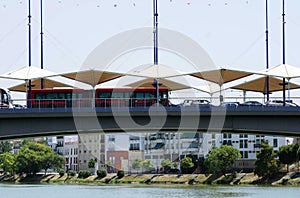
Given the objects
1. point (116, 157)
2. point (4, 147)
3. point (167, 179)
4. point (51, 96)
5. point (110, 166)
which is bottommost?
point (167, 179)

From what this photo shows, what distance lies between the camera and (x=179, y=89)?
2741 inches

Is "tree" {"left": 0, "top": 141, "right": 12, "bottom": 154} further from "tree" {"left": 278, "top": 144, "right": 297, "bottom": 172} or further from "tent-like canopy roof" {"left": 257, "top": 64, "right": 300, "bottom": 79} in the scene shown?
"tent-like canopy roof" {"left": 257, "top": 64, "right": 300, "bottom": 79}

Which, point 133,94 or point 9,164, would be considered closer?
point 133,94

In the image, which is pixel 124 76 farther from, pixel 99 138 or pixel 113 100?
pixel 99 138

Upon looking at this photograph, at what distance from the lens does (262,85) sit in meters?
72.2

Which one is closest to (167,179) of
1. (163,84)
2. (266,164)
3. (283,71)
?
(266,164)

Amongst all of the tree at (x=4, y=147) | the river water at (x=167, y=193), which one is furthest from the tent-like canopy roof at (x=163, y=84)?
the tree at (x=4, y=147)

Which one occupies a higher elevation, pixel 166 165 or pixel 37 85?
pixel 37 85

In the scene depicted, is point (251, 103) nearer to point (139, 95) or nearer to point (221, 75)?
point (139, 95)

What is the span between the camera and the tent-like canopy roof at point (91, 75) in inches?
2399

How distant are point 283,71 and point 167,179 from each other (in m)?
65.7

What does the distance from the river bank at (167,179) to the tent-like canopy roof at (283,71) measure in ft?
127

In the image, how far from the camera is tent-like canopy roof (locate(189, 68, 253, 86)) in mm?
63219

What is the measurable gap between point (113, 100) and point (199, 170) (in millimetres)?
76786
